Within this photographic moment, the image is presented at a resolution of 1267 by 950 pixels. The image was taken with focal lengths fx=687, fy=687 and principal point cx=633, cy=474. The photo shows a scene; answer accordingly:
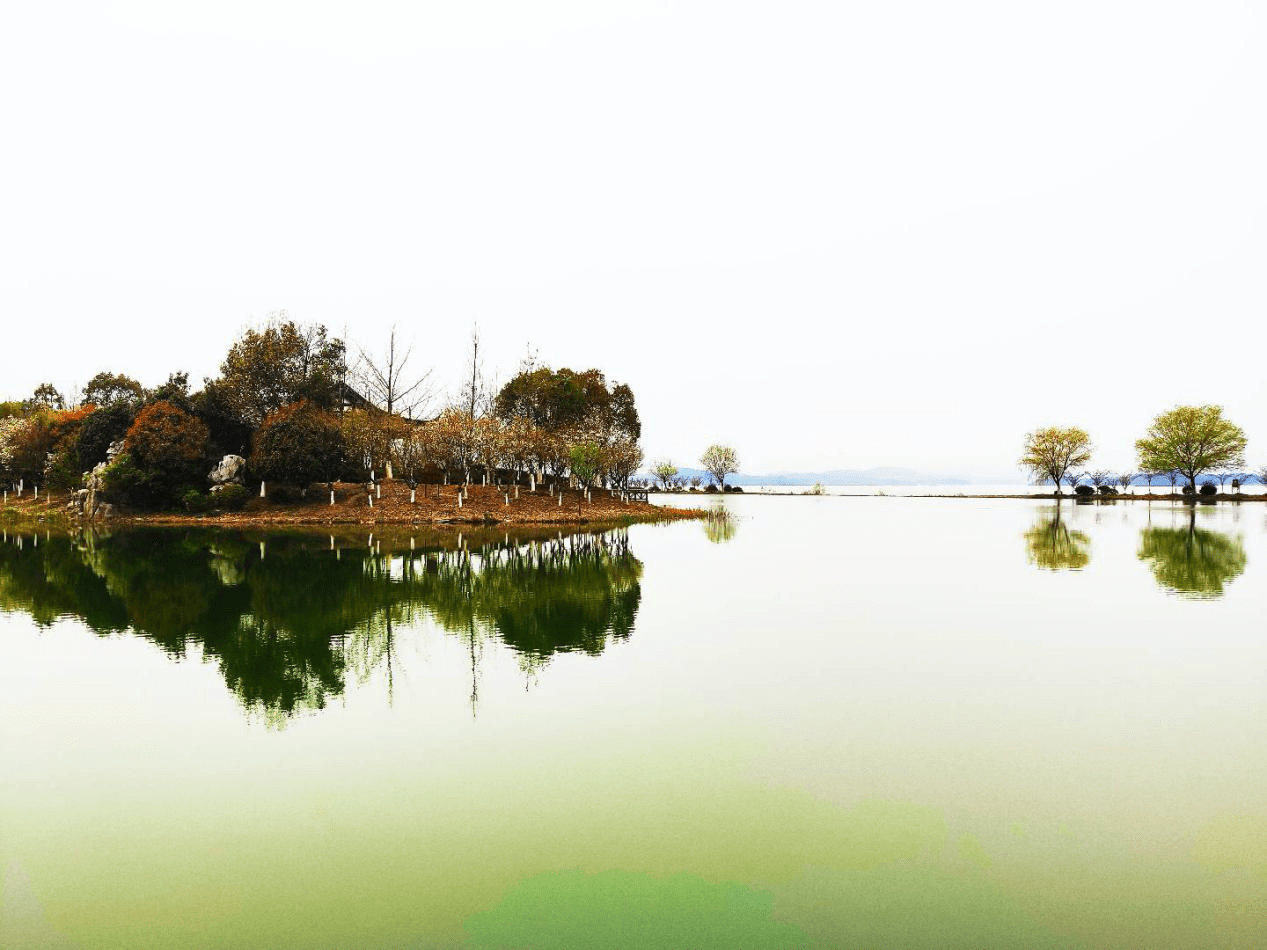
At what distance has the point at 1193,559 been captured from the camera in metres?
24.8

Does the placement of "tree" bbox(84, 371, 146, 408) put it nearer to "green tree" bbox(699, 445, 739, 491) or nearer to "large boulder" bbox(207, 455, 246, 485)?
"large boulder" bbox(207, 455, 246, 485)

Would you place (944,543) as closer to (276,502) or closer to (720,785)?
(720,785)

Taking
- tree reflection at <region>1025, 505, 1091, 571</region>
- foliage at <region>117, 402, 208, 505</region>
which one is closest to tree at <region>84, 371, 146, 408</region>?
foliage at <region>117, 402, 208, 505</region>

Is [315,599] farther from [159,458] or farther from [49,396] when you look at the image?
[49,396]

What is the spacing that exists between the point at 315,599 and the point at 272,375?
39561 millimetres

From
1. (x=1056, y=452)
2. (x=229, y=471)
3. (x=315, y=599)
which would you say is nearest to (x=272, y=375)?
(x=229, y=471)

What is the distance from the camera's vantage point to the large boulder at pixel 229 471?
44.4 m

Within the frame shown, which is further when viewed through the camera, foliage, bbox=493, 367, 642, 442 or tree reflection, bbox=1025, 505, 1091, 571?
foliage, bbox=493, 367, 642, 442

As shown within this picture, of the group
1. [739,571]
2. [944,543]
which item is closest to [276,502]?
[739,571]

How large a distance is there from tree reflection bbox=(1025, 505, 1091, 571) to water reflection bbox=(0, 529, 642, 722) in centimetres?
1432

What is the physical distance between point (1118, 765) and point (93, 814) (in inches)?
390

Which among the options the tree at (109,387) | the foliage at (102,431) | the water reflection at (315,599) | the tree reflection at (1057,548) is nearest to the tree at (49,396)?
the tree at (109,387)

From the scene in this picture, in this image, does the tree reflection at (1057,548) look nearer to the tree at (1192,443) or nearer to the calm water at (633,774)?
the calm water at (633,774)

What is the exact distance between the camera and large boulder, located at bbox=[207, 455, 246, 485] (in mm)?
44406
